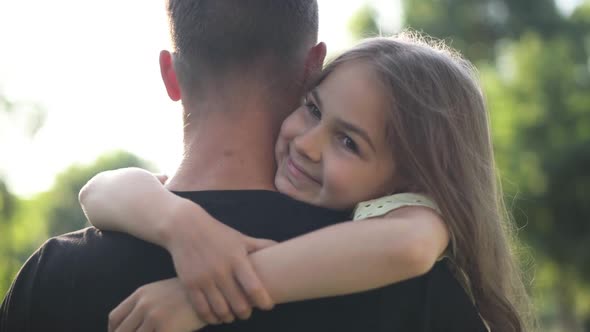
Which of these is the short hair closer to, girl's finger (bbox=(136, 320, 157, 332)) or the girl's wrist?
the girl's wrist

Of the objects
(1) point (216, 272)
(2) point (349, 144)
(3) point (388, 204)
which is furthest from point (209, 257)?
(2) point (349, 144)

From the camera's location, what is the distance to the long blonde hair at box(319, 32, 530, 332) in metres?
2.84

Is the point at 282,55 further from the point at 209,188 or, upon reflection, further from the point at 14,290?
the point at 14,290

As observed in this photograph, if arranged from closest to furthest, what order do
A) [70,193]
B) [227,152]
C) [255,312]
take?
1. [255,312]
2. [227,152]
3. [70,193]

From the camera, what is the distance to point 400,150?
2.89m

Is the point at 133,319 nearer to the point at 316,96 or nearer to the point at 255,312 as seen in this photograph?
the point at 255,312

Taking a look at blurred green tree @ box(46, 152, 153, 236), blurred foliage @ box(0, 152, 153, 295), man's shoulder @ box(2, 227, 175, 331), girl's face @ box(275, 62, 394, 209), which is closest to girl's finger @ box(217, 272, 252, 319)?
man's shoulder @ box(2, 227, 175, 331)

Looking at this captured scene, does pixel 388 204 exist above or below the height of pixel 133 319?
above

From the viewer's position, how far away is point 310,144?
2816 mm

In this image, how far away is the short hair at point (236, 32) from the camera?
2.79 metres

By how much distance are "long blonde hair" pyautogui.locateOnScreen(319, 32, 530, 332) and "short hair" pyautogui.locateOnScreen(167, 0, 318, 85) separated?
0.81 ft

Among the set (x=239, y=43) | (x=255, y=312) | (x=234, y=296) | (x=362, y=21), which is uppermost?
(x=239, y=43)

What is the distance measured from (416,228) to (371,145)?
463 millimetres

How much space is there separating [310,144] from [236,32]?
1.55 feet
